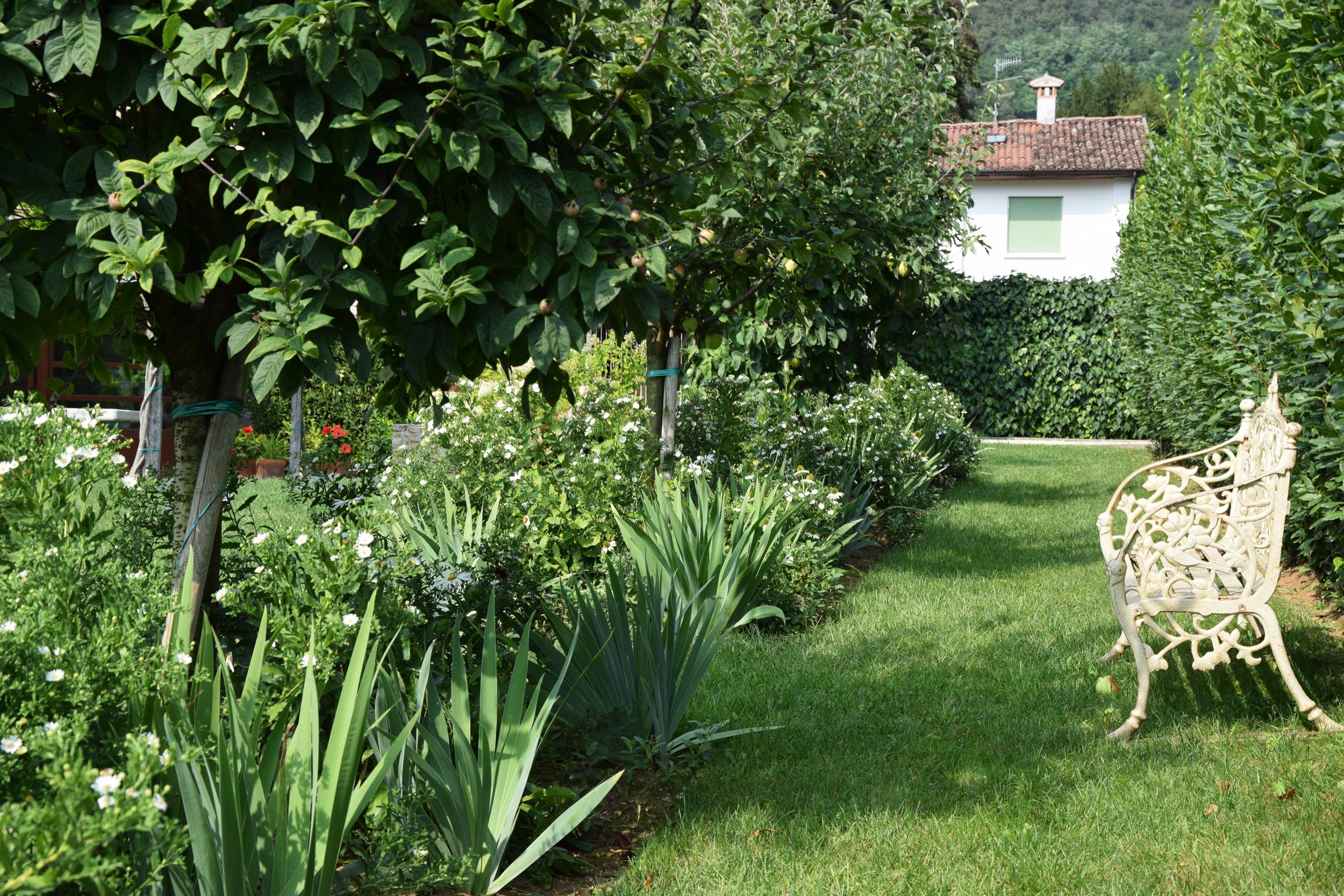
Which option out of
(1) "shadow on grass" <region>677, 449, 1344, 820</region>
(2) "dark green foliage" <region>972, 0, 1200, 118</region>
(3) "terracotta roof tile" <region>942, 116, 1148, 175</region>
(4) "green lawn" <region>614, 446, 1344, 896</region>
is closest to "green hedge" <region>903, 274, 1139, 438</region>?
(3) "terracotta roof tile" <region>942, 116, 1148, 175</region>

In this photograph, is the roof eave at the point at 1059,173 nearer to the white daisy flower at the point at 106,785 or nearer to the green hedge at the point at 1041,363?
the green hedge at the point at 1041,363

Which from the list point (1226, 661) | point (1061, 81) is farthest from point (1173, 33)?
point (1226, 661)

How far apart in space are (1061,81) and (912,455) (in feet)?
76.9

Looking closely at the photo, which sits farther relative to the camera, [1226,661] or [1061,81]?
[1061,81]

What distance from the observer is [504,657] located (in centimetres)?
336

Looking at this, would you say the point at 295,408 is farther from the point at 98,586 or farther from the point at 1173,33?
the point at 1173,33

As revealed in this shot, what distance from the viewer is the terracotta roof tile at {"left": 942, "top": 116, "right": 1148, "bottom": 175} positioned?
2427 cm

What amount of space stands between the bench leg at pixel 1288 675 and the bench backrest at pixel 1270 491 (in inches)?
3.0

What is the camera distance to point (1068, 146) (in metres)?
26.2

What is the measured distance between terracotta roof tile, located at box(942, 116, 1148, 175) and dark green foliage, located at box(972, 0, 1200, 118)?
89.1 ft

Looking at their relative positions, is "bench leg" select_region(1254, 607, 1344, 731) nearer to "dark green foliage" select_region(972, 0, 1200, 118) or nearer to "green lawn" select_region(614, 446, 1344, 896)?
"green lawn" select_region(614, 446, 1344, 896)

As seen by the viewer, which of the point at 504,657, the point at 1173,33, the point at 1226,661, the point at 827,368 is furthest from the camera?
the point at 1173,33

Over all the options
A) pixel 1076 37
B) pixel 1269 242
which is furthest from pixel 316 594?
pixel 1076 37

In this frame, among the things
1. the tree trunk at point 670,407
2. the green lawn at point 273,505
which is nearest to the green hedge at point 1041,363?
the green lawn at point 273,505
